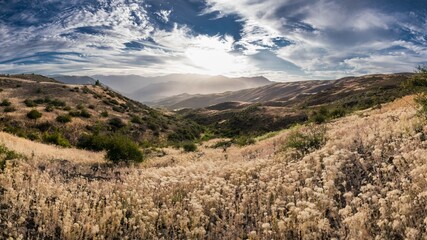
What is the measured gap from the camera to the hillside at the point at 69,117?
45.0 metres

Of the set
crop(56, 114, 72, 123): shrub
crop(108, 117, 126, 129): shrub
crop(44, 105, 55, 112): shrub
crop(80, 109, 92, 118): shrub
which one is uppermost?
crop(44, 105, 55, 112): shrub

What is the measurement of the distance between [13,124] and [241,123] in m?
57.8

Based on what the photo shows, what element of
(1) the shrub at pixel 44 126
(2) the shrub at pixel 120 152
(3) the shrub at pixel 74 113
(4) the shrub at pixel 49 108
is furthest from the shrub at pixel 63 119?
(2) the shrub at pixel 120 152

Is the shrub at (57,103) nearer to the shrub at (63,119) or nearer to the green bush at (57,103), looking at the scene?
the green bush at (57,103)

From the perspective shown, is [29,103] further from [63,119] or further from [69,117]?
[63,119]

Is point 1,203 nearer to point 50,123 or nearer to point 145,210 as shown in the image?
point 145,210

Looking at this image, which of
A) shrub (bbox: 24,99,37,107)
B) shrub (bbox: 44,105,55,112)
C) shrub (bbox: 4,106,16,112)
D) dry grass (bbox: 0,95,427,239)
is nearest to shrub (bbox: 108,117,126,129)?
shrub (bbox: 44,105,55,112)

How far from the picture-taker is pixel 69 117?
50406 millimetres

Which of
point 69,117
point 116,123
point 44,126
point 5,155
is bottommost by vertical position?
point 116,123

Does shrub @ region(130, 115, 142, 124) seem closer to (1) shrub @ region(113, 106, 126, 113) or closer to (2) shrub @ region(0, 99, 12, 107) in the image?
(1) shrub @ region(113, 106, 126, 113)

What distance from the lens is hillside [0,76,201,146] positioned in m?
45.0

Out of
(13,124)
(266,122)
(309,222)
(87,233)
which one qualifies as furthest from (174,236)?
(266,122)

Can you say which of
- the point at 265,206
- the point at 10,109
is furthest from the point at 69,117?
the point at 265,206

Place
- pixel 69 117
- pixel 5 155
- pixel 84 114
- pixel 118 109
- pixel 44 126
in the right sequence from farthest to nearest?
pixel 118 109
pixel 84 114
pixel 69 117
pixel 44 126
pixel 5 155
